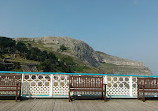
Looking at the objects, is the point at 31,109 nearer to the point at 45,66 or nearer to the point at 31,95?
the point at 31,95

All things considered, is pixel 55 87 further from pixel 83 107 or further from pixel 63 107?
pixel 83 107

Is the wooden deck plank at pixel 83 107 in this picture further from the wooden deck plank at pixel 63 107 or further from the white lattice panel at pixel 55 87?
the white lattice panel at pixel 55 87

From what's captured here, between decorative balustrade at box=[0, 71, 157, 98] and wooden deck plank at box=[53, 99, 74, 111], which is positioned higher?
decorative balustrade at box=[0, 71, 157, 98]

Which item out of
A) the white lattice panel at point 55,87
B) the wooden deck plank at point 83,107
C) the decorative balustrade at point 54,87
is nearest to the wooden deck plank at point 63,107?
the wooden deck plank at point 83,107

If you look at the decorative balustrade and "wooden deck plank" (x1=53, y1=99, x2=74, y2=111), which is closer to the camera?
"wooden deck plank" (x1=53, y1=99, x2=74, y2=111)

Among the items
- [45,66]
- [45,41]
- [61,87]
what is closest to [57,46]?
[45,41]

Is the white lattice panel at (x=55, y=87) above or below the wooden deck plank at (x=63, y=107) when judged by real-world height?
above

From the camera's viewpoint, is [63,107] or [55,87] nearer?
[63,107]

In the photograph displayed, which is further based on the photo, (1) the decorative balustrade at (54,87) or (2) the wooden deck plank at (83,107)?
(1) the decorative balustrade at (54,87)

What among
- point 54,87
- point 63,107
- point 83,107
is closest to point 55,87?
point 54,87

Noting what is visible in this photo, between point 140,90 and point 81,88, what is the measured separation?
9.76 feet

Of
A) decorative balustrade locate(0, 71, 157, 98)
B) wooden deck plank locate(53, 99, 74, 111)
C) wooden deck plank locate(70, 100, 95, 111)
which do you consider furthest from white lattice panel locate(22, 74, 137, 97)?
wooden deck plank locate(53, 99, 74, 111)

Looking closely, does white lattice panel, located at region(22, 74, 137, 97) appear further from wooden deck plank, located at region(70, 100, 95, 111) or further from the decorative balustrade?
wooden deck plank, located at region(70, 100, 95, 111)

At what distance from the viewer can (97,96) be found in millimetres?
7430
